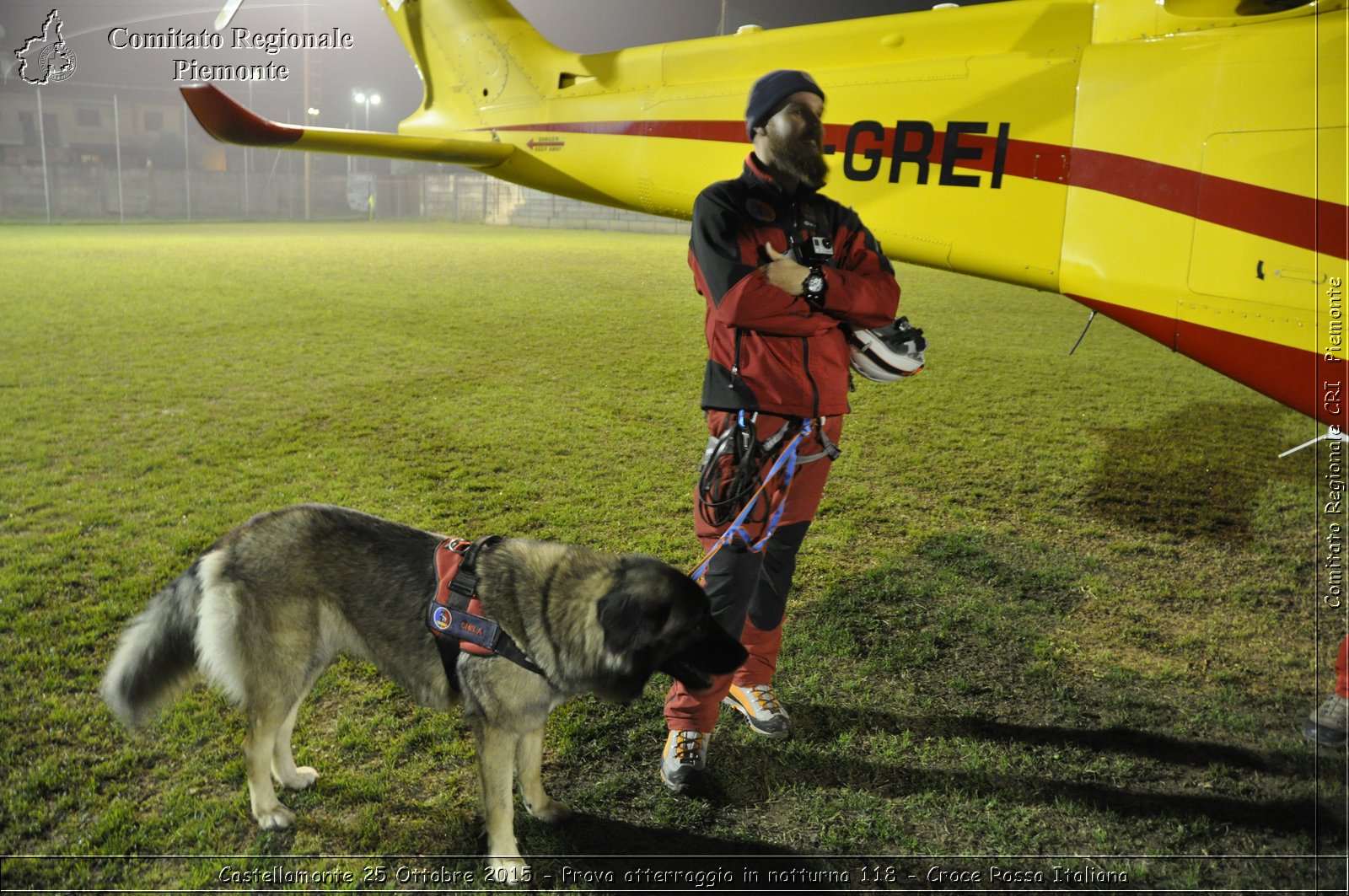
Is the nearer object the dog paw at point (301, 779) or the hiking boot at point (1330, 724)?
the dog paw at point (301, 779)

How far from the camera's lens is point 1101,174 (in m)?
4.20

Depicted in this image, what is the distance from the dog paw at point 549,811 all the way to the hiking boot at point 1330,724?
304cm

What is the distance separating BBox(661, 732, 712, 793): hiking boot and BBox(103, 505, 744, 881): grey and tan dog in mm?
504

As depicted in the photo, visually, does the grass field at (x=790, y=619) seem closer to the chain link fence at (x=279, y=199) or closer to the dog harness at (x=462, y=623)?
the dog harness at (x=462, y=623)

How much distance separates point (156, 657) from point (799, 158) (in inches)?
108

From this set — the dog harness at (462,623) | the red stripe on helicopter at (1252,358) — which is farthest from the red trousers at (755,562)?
the red stripe on helicopter at (1252,358)

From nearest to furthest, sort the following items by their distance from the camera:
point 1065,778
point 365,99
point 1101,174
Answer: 1. point 1065,778
2. point 1101,174
3. point 365,99

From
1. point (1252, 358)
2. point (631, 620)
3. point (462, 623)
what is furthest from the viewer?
point (1252, 358)

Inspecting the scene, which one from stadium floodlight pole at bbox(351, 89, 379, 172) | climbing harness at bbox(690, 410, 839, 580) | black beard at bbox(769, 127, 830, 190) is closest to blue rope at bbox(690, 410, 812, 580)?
climbing harness at bbox(690, 410, 839, 580)

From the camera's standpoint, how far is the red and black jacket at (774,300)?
2.65m

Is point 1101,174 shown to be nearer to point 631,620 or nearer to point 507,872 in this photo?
point 631,620

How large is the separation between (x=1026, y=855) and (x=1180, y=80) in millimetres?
3603

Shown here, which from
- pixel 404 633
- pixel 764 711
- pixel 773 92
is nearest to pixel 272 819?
pixel 404 633

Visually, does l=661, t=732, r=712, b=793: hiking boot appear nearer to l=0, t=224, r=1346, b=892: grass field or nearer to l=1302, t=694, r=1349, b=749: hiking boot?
l=0, t=224, r=1346, b=892: grass field
